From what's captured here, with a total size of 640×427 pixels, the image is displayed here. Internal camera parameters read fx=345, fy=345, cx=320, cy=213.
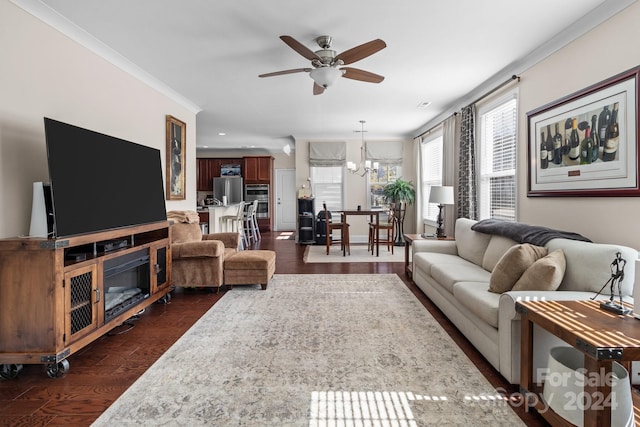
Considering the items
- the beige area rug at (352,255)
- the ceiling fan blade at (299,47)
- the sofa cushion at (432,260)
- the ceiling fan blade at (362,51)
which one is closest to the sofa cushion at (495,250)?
the sofa cushion at (432,260)

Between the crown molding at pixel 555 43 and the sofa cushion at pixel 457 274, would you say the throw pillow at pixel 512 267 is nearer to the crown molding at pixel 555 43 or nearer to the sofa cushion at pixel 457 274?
the sofa cushion at pixel 457 274

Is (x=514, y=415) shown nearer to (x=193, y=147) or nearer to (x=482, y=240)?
(x=482, y=240)

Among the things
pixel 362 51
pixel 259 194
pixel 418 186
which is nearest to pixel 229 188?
pixel 259 194

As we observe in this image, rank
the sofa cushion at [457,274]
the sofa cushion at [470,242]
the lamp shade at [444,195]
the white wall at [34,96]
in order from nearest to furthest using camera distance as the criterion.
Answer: the white wall at [34,96]
the sofa cushion at [457,274]
the sofa cushion at [470,242]
the lamp shade at [444,195]

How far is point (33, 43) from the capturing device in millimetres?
2588

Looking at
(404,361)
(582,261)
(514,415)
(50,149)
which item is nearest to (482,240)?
(582,261)

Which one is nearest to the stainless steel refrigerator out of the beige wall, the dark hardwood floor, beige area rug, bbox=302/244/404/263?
beige area rug, bbox=302/244/404/263

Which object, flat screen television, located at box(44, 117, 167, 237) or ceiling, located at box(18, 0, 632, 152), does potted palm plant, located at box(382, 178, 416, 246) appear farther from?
flat screen television, located at box(44, 117, 167, 237)

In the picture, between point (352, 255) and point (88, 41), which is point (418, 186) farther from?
point (88, 41)

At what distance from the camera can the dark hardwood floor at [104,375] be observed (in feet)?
5.89

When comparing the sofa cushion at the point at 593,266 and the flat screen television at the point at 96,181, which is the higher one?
the flat screen television at the point at 96,181

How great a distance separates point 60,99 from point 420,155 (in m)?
6.47

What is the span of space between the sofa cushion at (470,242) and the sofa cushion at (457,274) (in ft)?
0.40

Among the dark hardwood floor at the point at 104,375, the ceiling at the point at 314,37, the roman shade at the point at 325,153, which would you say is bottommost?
the dark hardwood floor at the point at 104,375
